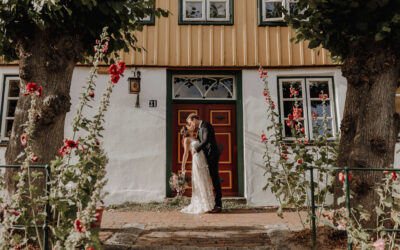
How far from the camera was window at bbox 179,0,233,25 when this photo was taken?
25.7ft

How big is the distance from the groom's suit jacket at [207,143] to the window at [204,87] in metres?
1.68

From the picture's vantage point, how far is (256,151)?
24.2ft

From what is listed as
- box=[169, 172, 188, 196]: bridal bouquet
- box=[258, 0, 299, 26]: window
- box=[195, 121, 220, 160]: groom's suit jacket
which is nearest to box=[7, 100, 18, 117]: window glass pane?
box=[169, 172, 188, 196]: bridal bouquet

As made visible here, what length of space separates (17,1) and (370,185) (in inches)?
175

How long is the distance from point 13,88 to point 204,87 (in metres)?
4.69

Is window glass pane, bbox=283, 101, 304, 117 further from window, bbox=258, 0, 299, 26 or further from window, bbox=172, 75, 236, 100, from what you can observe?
window, bbox=258, 0, 299, 26

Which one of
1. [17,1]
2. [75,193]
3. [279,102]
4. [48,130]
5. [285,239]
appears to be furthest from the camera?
→ [279,102]

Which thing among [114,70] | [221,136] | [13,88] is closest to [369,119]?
[114,70]

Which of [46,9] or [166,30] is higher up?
[166,30]

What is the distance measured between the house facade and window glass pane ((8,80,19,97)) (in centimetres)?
2

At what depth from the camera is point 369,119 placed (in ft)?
12.1

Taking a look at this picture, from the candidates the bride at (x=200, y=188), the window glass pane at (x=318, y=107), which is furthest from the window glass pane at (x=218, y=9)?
the bride at (x=200, y=188)

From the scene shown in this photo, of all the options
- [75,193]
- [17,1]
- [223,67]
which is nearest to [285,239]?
[75,193]

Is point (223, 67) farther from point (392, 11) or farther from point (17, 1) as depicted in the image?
point (17, 1)
